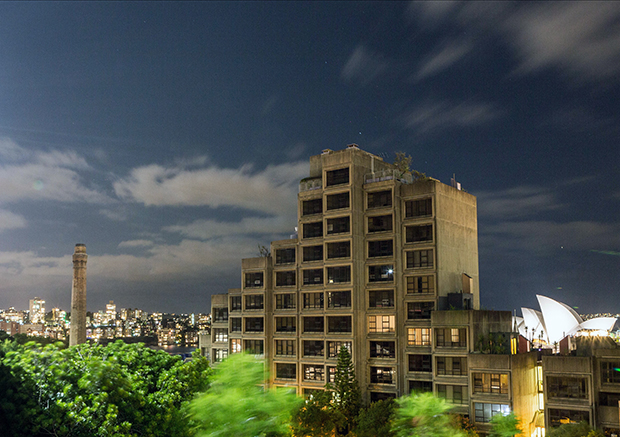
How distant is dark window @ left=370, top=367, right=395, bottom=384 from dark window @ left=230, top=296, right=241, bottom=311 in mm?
22136

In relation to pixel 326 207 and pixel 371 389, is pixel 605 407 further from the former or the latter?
pixel 326 207

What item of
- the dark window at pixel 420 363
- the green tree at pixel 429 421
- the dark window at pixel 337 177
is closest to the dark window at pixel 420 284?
the dark window at pixel 420 363

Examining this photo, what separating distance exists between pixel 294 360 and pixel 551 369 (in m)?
31.9

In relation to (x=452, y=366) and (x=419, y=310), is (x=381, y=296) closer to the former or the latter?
(x=419, y=310)

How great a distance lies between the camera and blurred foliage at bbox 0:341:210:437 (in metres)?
34.5

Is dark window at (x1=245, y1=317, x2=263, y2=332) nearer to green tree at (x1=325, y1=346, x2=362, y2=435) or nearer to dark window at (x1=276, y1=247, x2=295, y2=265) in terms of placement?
dark window at (x1=276, y1=247, x2=295, y2=265)

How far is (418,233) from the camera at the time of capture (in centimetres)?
7112

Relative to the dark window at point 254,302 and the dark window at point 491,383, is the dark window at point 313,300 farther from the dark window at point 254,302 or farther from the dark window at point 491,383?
the dark window at point 491,383

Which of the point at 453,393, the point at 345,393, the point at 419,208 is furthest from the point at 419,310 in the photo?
the point at 345,393

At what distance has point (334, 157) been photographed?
247ft

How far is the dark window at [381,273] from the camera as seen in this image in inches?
2830

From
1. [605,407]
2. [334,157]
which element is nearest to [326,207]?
[334,157]

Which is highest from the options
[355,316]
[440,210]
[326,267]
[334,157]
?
[334,157]

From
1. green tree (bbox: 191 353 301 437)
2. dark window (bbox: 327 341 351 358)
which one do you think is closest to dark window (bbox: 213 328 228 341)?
dark window (bbox: 327 341 351 358)
